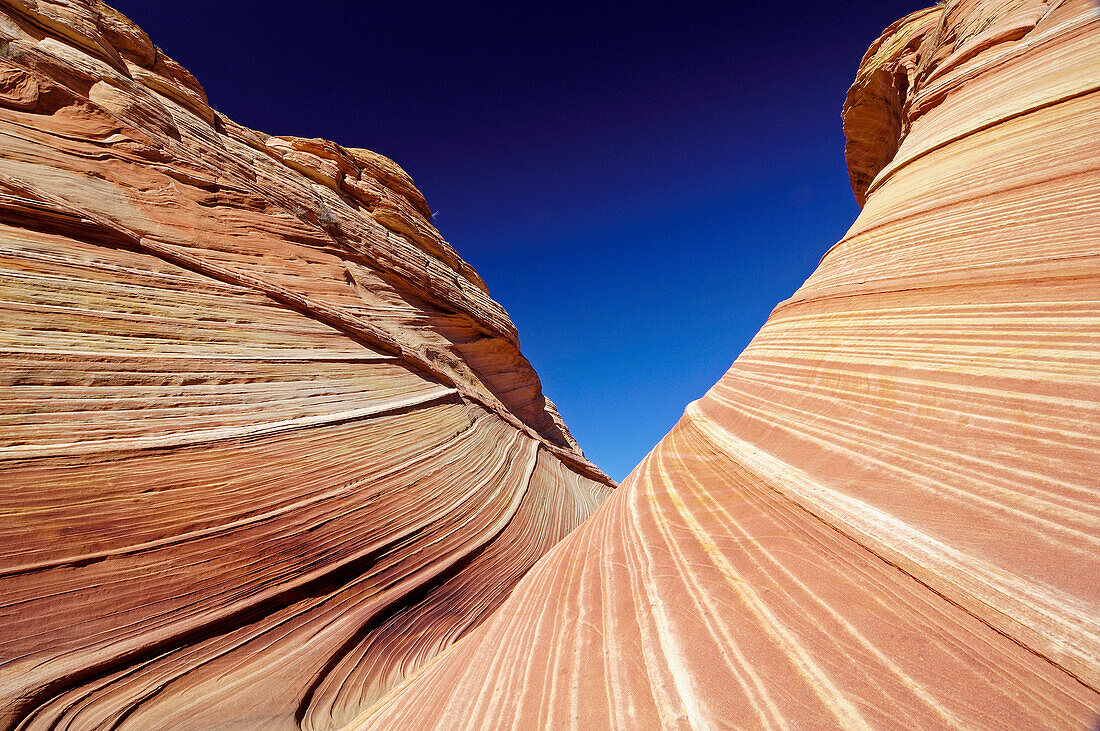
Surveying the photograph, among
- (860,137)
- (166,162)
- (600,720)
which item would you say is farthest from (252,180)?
(860,137)

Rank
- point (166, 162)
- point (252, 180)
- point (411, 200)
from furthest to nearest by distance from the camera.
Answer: point (411, 200) → point (252, 180) → point (166, 162)

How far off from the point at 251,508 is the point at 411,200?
9586mm

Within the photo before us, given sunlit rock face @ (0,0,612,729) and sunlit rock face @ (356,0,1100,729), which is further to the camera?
sunlit rock face @ (0,0,612,729)

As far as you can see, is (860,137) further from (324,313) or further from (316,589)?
(316,589)

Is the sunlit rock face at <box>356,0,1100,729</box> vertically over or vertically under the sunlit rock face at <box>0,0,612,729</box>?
over

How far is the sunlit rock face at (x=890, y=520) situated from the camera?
0.79 metres

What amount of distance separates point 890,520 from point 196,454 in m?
3.19

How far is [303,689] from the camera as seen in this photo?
196 centimetres

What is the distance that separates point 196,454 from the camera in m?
2.30

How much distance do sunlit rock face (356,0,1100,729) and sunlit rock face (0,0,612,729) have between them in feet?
2.40

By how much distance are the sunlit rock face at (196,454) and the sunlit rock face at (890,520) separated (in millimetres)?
733

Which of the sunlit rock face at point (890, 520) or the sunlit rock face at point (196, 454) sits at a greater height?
the sunlit rock face at point (890, 520)

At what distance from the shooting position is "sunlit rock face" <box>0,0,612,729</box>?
1.74m

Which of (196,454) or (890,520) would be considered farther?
(196,454)
